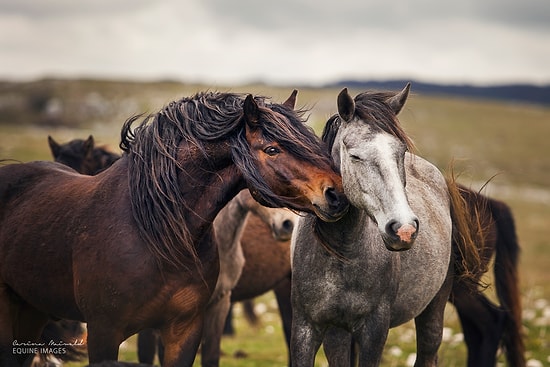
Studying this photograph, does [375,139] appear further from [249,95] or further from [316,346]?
[316,346]

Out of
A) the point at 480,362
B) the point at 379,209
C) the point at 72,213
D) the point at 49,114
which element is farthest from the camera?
the point at 49,114

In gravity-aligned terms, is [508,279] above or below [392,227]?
below

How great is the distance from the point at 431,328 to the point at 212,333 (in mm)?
2785

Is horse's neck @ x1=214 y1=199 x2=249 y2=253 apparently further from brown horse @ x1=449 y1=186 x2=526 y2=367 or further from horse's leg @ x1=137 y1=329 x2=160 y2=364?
brown horse @ x1=449 y1=186 x2=526 y2=367

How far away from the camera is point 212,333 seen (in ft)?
29.0

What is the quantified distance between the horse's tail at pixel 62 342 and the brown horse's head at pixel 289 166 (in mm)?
3199

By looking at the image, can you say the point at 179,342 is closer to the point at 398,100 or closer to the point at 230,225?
the point at 398,100

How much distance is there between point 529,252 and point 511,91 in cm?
9688

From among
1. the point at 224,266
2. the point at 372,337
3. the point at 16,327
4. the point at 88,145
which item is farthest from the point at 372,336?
the point at 88,145

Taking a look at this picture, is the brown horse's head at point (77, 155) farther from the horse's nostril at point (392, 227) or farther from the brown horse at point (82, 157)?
the horse's nostril at point (392, 227)

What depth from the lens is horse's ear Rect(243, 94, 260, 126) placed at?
5.46 metres

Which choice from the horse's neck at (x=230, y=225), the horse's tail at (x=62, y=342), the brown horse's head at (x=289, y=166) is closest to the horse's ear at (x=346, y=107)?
the brown horse's head at (x=289, y=166)

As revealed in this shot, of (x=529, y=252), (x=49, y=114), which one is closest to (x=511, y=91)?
(x=49, y=114)

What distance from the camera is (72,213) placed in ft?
19.4
